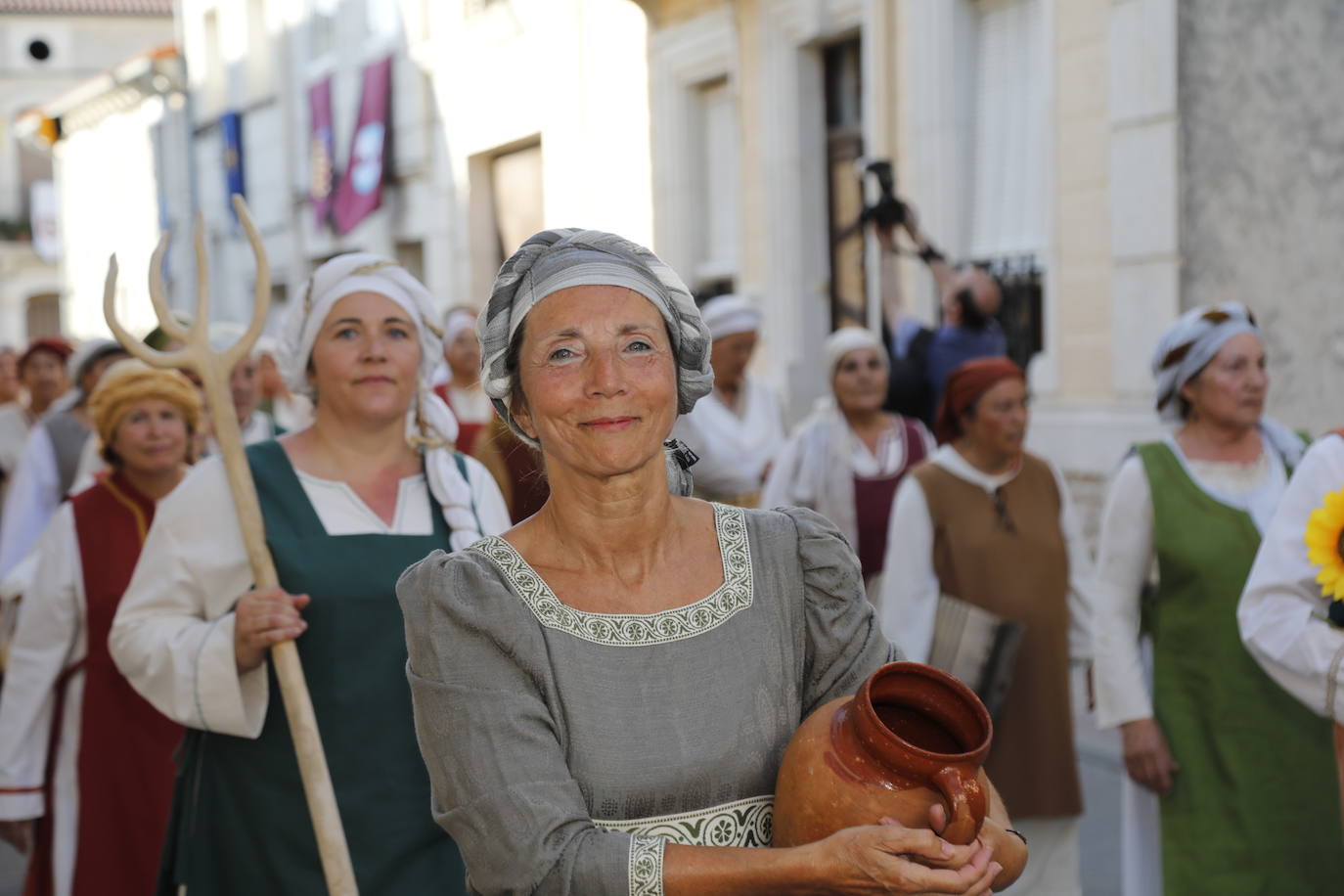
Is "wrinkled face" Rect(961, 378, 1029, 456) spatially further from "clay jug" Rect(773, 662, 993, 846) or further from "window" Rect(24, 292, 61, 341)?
"window" Rect(24, 292, 61, 341)

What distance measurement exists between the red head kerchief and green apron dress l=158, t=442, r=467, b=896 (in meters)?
2.49

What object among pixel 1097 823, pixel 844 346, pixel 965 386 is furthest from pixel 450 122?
pixel 965 386

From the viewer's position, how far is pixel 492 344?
2.30 metres

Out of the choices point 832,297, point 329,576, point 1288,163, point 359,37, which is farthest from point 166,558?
point 359,37

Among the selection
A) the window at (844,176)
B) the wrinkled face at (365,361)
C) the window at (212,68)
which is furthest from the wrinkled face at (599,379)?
the window at (212,68)

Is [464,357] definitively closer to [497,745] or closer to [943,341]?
[943,341]

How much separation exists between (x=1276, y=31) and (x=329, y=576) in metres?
6.57

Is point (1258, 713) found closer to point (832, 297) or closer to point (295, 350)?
point (295, 350)

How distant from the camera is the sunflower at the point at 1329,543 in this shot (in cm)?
347

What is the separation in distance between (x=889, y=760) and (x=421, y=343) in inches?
83.2

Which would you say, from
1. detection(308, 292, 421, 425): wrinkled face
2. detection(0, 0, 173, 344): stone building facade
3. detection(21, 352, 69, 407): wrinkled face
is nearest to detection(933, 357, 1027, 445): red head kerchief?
detection(308, 292, 421, 425): wrinkled face

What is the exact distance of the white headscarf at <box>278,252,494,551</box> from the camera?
3625 mm

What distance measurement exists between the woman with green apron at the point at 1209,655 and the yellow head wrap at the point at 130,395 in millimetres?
2859

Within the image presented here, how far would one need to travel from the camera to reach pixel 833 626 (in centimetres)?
230
